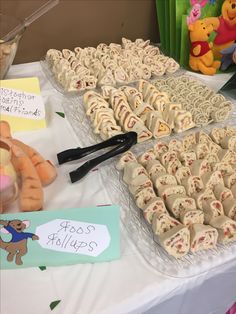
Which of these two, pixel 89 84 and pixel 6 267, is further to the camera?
pixel 89 84

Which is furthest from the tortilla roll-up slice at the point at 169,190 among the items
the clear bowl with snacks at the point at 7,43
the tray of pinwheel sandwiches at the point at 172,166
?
the clear bowl with snacks at the point at 7,43

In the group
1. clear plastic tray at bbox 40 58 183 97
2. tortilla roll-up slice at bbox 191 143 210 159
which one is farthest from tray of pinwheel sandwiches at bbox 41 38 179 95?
tortilla roll-up slice at bbox 191 143 210 159

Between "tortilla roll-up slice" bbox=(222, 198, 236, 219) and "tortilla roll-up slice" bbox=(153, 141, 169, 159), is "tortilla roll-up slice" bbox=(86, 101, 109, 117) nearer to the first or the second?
"tortilla roll-up slice" bbox=(153, 141, 169, 159)

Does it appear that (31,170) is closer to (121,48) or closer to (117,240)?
(117,240)

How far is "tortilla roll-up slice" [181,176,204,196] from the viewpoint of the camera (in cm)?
68

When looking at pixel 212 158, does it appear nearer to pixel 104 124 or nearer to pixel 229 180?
pixel 229 180

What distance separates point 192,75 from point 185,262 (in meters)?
0.63

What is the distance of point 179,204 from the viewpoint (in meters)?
0.65

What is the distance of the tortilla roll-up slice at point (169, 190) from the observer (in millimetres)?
667

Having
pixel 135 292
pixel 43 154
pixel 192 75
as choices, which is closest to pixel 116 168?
pixel 43 154

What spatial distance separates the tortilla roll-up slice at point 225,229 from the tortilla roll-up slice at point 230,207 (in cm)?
3

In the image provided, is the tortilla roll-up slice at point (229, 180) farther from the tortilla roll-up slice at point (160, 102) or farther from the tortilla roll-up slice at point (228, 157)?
the tortilla roll-up slice at point (160, 102)

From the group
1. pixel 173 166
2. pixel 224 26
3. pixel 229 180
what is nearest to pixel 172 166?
pixel 173 166

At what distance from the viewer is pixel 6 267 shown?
22.1 inches
